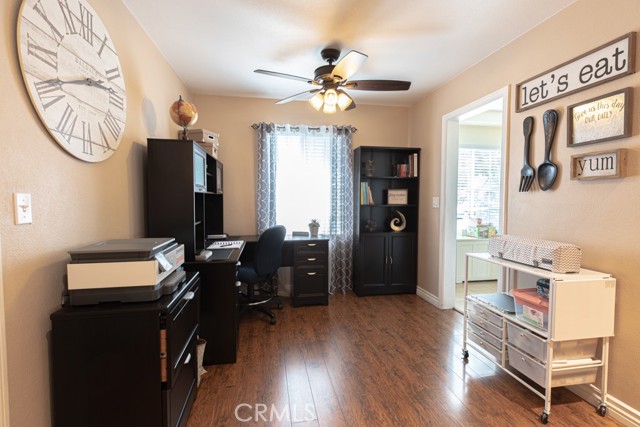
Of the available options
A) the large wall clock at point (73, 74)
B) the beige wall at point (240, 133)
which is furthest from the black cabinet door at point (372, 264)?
the large wall clock at point (73, 74)

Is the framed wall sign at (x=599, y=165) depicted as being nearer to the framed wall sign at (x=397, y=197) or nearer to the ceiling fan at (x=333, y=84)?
the ceiling fan at (x=333, y=84)

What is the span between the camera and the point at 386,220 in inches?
163

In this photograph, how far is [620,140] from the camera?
66.3 inches

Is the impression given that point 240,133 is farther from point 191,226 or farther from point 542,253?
point 542,253

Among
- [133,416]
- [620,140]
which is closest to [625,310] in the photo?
[620,140]

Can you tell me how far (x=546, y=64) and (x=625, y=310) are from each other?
169cm

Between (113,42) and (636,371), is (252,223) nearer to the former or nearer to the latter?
(113,42)

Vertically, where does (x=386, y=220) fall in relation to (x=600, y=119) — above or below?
below

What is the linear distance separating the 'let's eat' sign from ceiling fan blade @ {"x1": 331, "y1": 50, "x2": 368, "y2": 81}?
129cm

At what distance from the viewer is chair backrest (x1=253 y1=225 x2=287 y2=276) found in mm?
2865

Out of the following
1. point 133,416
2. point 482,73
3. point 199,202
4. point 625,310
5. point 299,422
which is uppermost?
point 482,73

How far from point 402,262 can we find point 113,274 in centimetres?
330

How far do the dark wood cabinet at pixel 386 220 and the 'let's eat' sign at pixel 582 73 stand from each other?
5.44ft

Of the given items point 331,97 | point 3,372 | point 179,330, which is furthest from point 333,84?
point 3,372
